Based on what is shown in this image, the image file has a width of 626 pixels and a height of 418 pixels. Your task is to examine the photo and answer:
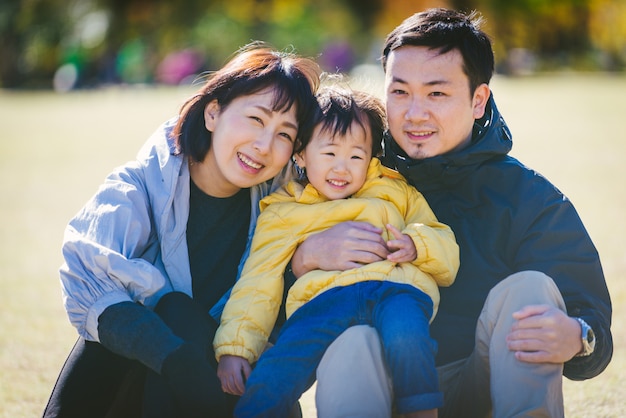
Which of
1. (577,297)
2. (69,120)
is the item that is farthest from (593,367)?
(69,120)

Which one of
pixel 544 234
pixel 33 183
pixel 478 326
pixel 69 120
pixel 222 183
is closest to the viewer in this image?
pixel 478 326

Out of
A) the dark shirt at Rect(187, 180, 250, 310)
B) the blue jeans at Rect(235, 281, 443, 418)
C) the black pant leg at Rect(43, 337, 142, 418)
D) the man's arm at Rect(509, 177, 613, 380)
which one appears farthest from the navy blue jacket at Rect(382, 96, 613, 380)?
the black pant leg at Rect(43, 337, 142, 418)

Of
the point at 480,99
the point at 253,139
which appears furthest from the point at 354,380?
the point at 480,99

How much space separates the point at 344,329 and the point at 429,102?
105 centimetres

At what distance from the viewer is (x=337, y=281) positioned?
292cm

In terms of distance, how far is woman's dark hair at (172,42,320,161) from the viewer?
3.29 metres

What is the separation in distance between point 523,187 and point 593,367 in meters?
0.72

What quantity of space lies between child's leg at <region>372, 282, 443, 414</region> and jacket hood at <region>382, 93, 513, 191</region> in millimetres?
664

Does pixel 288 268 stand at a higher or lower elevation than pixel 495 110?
lower

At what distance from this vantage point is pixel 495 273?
3.10 metres

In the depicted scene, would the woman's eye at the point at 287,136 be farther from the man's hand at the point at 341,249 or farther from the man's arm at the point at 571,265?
the man's arm at the point at 571,265

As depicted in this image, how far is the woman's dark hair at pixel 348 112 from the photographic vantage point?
Answer: 320cm

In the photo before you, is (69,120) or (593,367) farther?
(69,120)

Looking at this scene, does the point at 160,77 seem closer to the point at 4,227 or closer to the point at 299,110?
the point at 4,227
